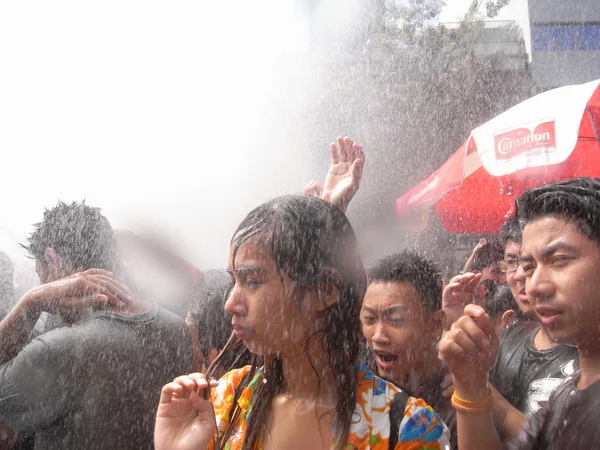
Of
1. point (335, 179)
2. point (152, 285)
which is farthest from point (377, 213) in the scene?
point (335, 179)

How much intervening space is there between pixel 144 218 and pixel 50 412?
705 centimetres

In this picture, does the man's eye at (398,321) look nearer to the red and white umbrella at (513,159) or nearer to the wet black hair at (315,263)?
the wet black hair at (315,263)

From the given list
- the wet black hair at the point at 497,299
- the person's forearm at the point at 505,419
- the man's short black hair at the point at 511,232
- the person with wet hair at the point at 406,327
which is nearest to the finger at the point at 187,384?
the person's forearm at the point at 505,419

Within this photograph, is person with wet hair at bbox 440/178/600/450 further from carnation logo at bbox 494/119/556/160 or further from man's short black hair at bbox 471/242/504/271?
man's short black hair at bbox 471/242/504/271

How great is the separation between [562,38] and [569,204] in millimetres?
11678

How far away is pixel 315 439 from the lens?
1618 millimetres

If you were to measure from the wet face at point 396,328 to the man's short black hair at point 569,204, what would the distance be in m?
0.80

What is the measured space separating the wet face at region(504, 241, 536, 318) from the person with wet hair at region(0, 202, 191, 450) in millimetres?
1556

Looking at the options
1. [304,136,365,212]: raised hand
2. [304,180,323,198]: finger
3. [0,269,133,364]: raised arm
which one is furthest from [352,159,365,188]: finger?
[0,269,133,364]: raised arm

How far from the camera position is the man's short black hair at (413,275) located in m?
2.66

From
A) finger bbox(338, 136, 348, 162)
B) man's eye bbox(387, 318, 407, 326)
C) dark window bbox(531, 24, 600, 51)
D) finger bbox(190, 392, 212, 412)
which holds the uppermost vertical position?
dark window bbox(531, 24, 600, 51)

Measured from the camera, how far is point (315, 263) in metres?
1.74

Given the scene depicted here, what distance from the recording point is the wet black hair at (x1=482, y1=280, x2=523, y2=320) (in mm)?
3920

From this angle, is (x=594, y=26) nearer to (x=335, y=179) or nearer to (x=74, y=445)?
(x=335, y=179)
